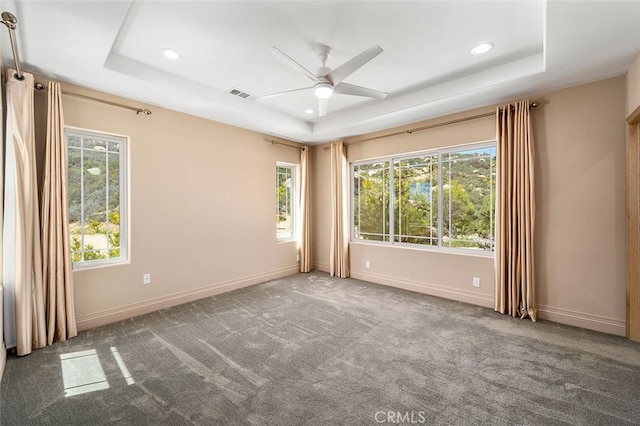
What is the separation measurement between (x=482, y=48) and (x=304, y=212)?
3.72 m

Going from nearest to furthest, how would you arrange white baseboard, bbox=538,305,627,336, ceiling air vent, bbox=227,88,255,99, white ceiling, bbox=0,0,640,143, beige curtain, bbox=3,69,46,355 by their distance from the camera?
white ceiling, bbox=0,0,640,143, beige curtain, bbox=3,69,46,355, white baseboard, bbox=538,305,627,336, ceiling air vent, bbox=227,88,255,99

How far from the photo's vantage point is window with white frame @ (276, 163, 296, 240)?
17.4 ft

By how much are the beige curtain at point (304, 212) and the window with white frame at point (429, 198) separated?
3.02 ft

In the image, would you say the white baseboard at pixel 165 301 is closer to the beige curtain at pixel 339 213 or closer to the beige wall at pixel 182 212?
the beige wall at pixel 182 212

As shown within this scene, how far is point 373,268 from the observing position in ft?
16.0

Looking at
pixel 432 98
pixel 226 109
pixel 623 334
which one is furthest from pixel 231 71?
pixel 623 334

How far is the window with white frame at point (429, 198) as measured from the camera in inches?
150

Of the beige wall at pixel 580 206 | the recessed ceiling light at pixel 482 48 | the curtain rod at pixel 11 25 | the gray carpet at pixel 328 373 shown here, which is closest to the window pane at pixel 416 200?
the beige wall at pixel 580 206

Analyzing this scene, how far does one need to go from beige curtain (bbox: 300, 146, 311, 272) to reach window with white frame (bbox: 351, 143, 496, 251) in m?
0.92

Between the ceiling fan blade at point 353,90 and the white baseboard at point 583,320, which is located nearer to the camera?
the ceiling fan blade at point 353,90

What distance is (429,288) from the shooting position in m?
4.19

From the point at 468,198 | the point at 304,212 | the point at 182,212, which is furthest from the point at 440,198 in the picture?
the point at 182,212

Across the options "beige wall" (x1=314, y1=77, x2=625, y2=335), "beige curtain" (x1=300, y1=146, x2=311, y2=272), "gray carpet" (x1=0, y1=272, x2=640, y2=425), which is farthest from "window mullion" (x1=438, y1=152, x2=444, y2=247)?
"beige curtain" (x1=300, y1=146, x2=311, y2=272)

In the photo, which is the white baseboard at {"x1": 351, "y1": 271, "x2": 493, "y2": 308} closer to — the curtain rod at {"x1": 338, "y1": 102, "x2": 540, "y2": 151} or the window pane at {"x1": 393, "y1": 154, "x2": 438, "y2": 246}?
the window pane at {"x1": 393, "y1": 154, "x2": 438, "y2": 246}
